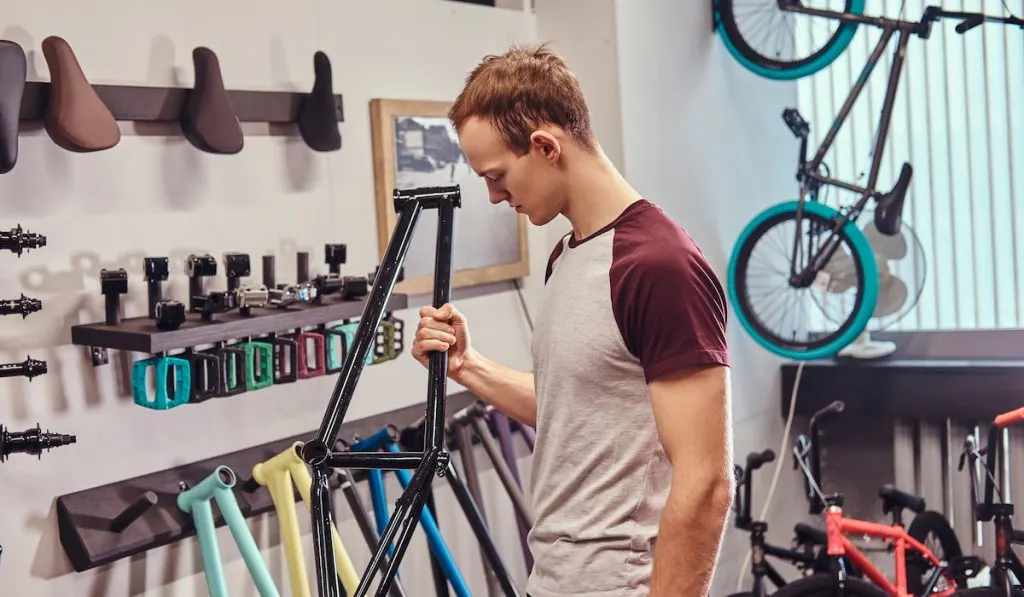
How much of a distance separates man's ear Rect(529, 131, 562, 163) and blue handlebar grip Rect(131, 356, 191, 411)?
0.98 meters

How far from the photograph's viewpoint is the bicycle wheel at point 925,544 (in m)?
3.30

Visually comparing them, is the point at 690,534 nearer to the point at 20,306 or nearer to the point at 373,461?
the point at 373,461

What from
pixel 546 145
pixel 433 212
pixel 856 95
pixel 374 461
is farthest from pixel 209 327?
pixel 856 95

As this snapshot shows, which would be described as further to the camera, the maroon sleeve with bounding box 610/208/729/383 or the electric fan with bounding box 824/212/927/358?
the electric fan with bounding box 824/212/927/358

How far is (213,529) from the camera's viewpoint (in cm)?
222

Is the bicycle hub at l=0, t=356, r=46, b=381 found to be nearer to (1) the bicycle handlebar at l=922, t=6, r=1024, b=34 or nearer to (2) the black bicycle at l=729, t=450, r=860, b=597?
(2) the black bicycle at l=729, t=450, r=860, b=597

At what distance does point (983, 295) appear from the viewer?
3938 mm

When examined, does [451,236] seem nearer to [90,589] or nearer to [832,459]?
[90,589]

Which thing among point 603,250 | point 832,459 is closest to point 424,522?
point 603,250

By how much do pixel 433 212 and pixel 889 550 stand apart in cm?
172

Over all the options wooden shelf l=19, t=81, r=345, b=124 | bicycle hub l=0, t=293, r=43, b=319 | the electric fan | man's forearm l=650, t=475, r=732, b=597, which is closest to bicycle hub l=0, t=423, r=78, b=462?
bicycle hub l=0, t=293, r=43, b=319

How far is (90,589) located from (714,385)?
1.43 m

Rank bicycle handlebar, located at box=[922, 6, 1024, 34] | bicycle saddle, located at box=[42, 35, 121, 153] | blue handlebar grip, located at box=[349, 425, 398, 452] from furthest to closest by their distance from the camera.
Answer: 1. bicycle handlebar, located at box=[922, 6, 1024, 34]
2. blue handlebar grip, located at box=[349, 425, 398, 452]
3. bicycle saddle, located at box=[42, 35, 121, 153]

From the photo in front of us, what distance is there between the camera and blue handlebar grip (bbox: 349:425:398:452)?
246cm
